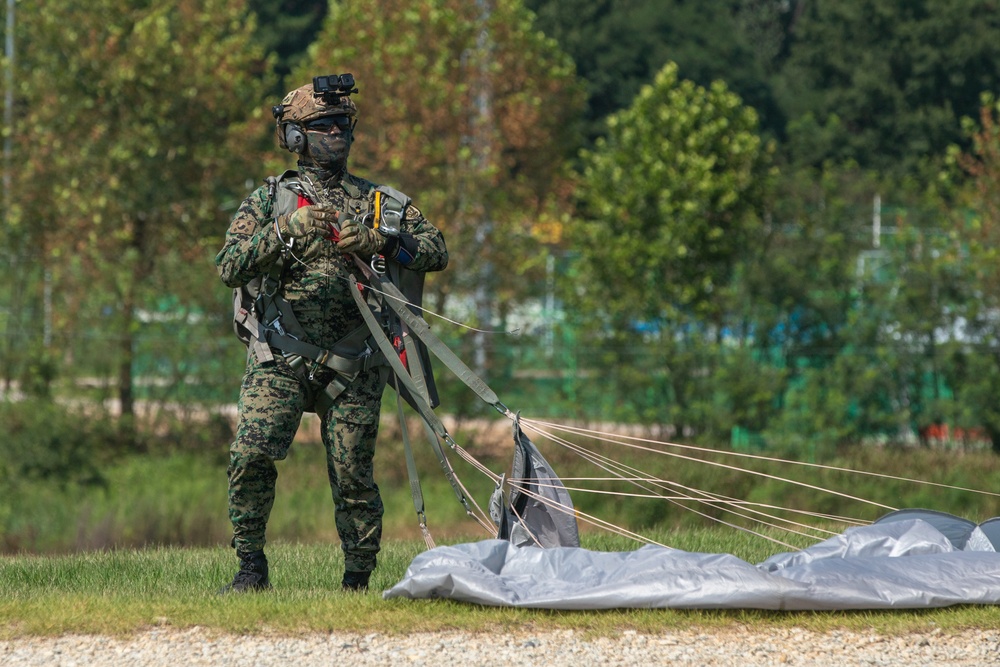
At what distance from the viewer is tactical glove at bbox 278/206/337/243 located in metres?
5.42

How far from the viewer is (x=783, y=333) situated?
15.6 meters

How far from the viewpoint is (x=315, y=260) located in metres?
5.66

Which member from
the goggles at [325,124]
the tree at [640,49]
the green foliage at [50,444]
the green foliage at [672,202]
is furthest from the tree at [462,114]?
the tree at [640,49]

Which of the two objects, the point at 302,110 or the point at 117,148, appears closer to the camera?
the point at 302,110

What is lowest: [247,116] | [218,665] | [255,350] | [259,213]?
[218,665]

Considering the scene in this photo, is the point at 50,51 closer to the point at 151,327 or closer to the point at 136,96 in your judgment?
the point at 136,96

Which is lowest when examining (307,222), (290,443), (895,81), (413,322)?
(290,443)

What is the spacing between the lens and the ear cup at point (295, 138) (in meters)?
5.75

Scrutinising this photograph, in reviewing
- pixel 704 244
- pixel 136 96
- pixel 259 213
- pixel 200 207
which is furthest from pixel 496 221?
pixel 259 213

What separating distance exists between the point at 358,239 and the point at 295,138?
61cm

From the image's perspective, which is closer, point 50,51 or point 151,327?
point 151,327

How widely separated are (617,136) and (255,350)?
15356mm

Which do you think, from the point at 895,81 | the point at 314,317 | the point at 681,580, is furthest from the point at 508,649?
the point at 895,81

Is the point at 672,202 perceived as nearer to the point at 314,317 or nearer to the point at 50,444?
the point at 50,444
